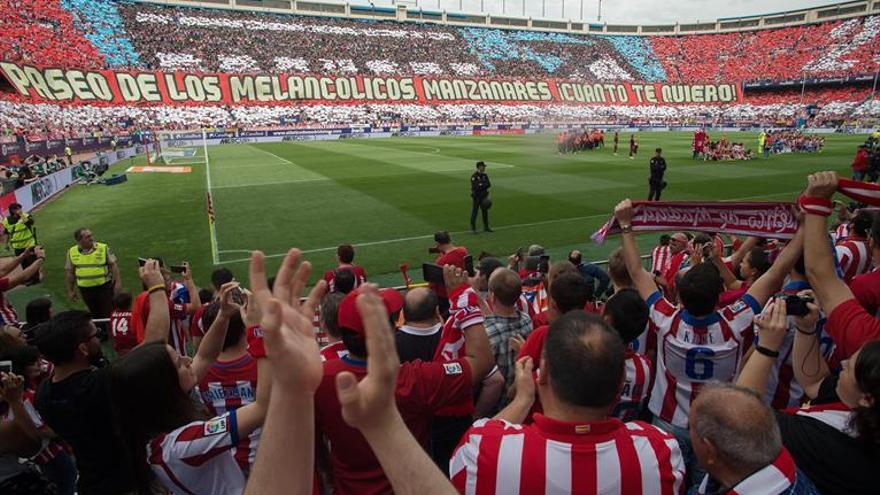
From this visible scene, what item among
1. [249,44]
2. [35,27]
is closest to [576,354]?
[35,27]

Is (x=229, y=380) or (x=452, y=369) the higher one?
(x=452, y=369)

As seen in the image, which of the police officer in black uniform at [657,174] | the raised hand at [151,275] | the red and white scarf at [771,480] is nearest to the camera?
the red and white scarf at [771,480]

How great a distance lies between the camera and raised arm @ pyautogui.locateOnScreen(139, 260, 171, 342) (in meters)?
3.74

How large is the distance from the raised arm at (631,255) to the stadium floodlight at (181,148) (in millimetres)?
28597

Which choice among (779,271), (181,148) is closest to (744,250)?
(779,271)

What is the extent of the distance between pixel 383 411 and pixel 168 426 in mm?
1743

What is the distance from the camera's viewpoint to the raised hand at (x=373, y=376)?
1320 millimetres

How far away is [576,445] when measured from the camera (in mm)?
1991

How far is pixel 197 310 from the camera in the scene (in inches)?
252

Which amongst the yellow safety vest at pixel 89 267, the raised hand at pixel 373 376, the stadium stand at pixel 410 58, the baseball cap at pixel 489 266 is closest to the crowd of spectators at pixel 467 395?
the raised hand at pixel 373 376

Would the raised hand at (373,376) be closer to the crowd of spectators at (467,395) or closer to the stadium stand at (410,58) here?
the crowd of spectators at (467,395)

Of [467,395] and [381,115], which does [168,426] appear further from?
[381,115]

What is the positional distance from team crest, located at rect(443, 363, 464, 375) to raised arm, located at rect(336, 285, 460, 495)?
1475 millimetres

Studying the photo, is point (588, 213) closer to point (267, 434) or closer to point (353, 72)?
point (267, 434)
